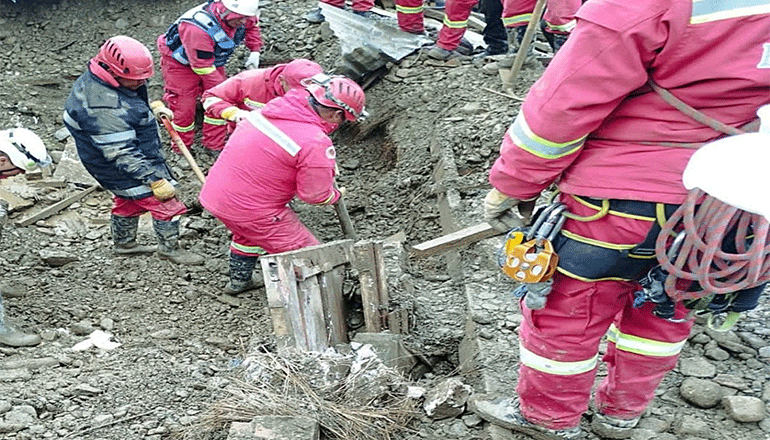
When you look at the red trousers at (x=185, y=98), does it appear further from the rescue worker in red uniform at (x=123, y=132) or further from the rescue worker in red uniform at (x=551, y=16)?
the rescue worker in red uniform at (x=551, y=16)

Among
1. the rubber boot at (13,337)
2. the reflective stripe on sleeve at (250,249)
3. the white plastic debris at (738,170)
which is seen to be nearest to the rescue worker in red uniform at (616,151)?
the white plastic debris at (738,170)

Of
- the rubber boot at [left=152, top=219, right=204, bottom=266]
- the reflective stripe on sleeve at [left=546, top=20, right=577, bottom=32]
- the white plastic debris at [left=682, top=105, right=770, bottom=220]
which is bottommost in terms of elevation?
the rubber boot at [left=152, top=219, right=204, bottom=266]

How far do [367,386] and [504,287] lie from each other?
4.61 ft

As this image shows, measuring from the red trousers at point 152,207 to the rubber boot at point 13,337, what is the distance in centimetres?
123

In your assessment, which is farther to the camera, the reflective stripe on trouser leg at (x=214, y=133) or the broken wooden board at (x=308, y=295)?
the reflective stripe on trouser leg at (x=214, y=133)

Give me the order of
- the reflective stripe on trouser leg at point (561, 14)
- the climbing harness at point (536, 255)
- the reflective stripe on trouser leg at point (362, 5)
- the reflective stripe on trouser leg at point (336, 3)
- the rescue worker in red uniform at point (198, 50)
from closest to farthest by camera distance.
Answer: the climbing harness at point (536, 255), the reflective stripe on trouser leg at point (561, 14), the rescue worker in red uniform at point (198, 50), the reflective stripe on trouser leg at point (362, 5), the reflective stripe on trouser leg at point (336, 3)

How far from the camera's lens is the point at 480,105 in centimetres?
615

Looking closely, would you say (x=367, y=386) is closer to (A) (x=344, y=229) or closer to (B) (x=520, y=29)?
(A) (x=344, y=229)

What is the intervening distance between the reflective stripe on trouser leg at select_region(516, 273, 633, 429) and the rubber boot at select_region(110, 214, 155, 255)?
3530 millimetres

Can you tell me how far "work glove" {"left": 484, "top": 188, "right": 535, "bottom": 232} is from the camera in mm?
2609

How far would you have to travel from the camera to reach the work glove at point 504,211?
8.56ft

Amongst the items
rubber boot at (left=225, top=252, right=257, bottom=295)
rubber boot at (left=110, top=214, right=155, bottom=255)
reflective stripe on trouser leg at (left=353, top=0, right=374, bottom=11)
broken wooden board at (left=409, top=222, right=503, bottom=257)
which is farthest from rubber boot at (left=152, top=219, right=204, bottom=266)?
reflective stripe on trouser leg at (left=353, top=0, right=374, bottom=11)

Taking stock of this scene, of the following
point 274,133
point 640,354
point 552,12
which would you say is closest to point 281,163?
point 274,133

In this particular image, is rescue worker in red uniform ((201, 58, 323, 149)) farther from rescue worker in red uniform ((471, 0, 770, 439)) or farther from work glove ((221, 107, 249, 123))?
rescue worker in red uniform ((471, 0, 770, 439))
